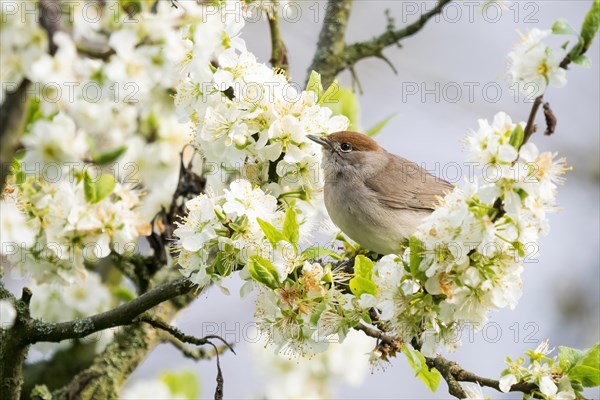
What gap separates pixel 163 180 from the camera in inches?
227

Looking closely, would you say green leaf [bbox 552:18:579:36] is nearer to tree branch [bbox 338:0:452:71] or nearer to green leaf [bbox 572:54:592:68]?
green leaf [bbox 572:54:592:68]

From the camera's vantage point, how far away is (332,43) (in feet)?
17.6

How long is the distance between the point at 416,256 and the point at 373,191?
1.85 metres

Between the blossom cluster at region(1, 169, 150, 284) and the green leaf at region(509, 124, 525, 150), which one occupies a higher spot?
the green leaf at region(509, 124, 525, 150)

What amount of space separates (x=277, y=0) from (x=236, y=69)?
39.6 inches

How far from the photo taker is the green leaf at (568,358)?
2929mm

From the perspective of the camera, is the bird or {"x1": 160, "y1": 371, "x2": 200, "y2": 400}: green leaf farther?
{"x1": 160, "y1": 371, "x2": 200, "y2": 400}: green leaf

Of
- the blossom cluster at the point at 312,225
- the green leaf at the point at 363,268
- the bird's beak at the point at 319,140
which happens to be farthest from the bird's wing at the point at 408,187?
the green leaf at the point at 363,268

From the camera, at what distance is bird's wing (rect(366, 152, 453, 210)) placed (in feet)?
14.5

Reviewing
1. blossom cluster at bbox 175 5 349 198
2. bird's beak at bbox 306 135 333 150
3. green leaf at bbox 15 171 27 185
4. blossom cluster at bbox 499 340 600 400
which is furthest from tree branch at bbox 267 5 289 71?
blossom cluster at bbox 499 340 600 400

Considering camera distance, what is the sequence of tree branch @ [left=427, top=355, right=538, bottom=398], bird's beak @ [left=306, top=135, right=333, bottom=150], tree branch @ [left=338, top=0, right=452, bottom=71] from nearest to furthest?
tree branch @ [left=427, top=355, right=538, bottom=398] → bird's beak @ [left=306, top=135, right=333, bottom=150] → tree branch @ [left=338, top=0, right=452, bottom=71]

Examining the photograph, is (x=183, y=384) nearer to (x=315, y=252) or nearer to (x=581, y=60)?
(x=315, y=252)

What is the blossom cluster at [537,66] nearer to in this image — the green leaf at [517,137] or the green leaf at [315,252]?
the green leaf at [517,137]

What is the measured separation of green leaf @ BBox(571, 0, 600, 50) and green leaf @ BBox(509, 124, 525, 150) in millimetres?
275
